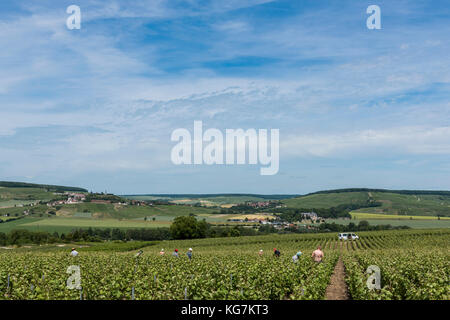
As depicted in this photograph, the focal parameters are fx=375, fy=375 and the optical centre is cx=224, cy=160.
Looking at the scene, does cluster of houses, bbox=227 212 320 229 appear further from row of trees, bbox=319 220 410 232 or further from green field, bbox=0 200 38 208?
green field, bbox=0 200 38 208

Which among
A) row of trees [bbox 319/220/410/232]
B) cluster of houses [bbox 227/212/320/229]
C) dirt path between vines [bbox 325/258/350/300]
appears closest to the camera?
dirt path between vines [bbox 325/258/350/300]

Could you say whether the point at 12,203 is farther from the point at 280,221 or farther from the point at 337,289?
the point at 337,289

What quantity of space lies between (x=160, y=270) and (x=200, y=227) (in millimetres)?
82027

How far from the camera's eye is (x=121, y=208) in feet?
589

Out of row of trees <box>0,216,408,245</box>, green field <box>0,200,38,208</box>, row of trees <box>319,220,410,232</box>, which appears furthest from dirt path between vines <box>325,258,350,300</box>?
green field <box>0,200,38,208</box>

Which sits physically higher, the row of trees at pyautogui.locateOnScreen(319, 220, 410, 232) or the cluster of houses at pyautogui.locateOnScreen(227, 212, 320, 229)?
the row of trees at pyautogui.locateOnScreen(319, 220, 410, 232)

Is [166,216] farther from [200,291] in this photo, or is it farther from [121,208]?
[200,291]

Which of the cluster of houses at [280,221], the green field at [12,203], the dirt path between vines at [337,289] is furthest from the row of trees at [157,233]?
the dirt path between vines at [337,289]

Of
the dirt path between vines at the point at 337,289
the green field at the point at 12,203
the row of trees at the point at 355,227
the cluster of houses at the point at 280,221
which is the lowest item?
the cluster of houses at the point at 280,221

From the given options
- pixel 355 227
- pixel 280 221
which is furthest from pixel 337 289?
pixel 280 221

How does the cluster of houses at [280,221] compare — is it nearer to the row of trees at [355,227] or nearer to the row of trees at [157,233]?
the row of trees at [157,233]
